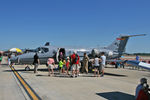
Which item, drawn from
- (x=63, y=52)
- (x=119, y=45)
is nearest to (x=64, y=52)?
(x=63, y=52)

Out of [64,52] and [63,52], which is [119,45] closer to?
[63,52]

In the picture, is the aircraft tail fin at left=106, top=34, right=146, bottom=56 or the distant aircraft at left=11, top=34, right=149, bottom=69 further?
the aircraft tail fin at left=106, top=34, right=146, bottom=56

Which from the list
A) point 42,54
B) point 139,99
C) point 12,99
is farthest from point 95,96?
point 42,54

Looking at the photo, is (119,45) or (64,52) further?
(119,45)

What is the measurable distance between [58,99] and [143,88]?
2.99 metres

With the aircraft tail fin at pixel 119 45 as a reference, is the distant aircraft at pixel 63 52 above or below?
below

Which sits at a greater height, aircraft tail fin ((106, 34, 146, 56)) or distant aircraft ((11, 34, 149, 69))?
aircraft tail fin ((106, 34, 146, 56))

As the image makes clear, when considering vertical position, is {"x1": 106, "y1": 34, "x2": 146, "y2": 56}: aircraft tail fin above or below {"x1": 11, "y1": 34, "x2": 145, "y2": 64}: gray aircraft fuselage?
above

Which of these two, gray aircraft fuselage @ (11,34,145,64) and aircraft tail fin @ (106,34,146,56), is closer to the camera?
gray aircraft fuselage @ (11,34,145,64)

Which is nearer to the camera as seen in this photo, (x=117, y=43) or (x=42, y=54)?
(x=42, y=54)

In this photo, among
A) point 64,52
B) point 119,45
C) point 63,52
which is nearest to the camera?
point 64,52

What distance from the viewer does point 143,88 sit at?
4.54 metres

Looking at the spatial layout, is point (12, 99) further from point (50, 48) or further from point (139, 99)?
point (50, 48)

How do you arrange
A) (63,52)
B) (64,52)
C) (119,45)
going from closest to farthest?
(64,52)
(63,52)
(119,45)
